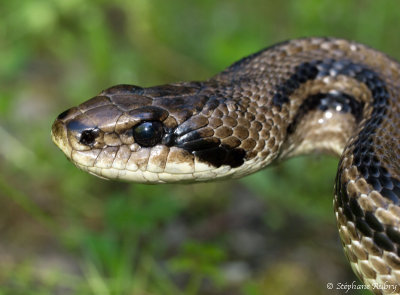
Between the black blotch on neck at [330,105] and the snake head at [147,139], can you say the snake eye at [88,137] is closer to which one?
the snake head at [147,139]

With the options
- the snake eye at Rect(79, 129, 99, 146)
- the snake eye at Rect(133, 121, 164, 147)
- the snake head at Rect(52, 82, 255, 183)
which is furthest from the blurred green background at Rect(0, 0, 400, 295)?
the snake eye at Rect(79, 129, 99, 146)

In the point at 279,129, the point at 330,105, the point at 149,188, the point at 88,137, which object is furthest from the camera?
the point at 149,188

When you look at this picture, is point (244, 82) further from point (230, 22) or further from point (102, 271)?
point (230, 22)

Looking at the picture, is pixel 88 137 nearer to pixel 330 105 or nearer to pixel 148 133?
pixel 148 133

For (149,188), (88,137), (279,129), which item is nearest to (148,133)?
(88,137)

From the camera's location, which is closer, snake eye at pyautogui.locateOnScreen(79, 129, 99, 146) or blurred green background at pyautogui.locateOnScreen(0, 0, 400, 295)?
snake eye at pyautogui.locateOnScreen(79, 129, 99, 146)

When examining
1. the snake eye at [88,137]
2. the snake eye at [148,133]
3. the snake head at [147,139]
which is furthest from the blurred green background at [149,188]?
the snake eye at [88,137]

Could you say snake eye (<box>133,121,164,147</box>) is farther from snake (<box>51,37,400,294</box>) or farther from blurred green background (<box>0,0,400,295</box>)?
blurred green background (<box>0,0,400,295</box>)

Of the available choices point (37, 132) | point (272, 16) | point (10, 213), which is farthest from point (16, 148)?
point (272, 16)
